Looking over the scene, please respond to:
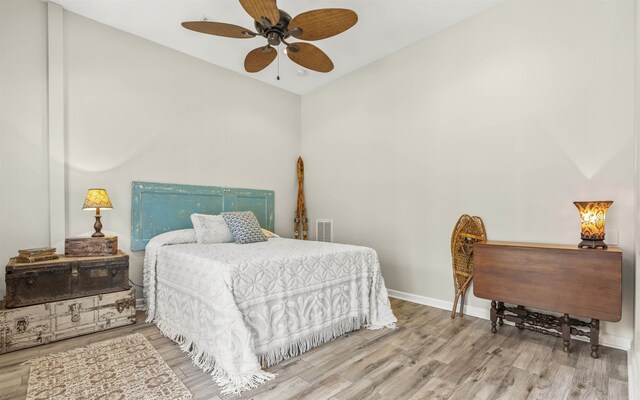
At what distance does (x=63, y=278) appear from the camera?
98.1 inches

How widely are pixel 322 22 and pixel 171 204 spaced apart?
2578 mm

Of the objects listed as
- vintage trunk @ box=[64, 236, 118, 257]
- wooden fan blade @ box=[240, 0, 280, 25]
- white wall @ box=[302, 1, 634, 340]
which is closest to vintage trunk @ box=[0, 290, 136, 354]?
vintage trunk @ box=[64, 236, 118, 257]

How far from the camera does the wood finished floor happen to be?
1.77 m

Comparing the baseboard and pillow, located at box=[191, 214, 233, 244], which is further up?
pillow, located at box=[191, 214, 233, 244]

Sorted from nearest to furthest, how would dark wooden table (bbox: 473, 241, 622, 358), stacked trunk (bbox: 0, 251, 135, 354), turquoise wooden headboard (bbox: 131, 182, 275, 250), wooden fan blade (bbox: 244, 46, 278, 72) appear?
dark wooden table (bbox: 473, 241, 622, 358)
stacked trunk (bbox: 0, 251, 135, 354)
wooden fan blade (bbox: 244, 46, 278, 72)
turquoise wooden headboard (bbox: 131, 182, 275, 250)

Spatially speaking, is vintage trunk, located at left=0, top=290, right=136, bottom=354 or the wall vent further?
the wall vent

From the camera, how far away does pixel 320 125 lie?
4.74 m

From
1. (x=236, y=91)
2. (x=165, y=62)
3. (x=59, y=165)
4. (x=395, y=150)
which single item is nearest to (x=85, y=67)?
(x=165, y=62)

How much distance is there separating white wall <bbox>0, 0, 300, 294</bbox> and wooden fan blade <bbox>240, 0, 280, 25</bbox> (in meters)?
1.96

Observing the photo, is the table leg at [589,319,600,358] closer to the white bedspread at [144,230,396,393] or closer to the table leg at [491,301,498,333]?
the table leg at [491,301,498,333]

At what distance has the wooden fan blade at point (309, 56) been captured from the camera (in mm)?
2584

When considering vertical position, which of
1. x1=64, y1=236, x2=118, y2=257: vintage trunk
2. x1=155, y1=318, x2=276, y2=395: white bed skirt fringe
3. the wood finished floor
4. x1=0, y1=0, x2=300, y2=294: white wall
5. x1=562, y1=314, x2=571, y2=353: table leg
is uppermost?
x1=0, y1=0, x2=300, y2=294: white wall

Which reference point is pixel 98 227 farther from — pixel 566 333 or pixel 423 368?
pixel 566 333

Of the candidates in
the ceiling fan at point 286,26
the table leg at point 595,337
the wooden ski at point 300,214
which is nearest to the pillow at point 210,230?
the wooden ski at point 300,214
